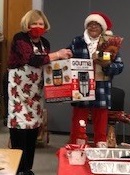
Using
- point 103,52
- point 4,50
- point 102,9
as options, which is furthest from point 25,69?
point 4,50

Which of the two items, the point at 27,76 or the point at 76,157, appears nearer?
the point at 76,157

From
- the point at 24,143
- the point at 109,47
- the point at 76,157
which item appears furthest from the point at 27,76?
the point at 76,157

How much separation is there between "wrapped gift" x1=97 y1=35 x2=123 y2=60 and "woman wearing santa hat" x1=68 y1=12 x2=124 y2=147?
4 centimetres

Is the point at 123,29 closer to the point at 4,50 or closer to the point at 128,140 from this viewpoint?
the point at 128,140

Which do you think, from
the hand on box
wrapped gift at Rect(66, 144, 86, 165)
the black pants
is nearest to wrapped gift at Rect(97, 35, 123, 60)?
the hand on box

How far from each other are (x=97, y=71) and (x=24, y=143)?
0.78 meters

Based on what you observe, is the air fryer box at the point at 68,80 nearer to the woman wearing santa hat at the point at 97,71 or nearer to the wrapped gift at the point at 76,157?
the woman wearing santa hat at the point at 97,71

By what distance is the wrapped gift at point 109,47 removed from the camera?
2773mm

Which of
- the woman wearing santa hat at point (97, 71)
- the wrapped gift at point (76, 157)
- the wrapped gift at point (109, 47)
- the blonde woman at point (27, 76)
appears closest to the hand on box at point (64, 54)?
the blonde woman at point (27, 76)

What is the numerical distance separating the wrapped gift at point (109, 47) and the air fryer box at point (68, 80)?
0.11 meters

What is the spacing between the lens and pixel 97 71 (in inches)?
113

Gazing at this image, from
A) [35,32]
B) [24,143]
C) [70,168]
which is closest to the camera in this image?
[70,168]

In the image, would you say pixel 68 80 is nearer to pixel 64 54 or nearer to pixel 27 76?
pixel 64 54

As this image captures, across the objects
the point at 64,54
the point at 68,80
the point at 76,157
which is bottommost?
the point at 76,157
